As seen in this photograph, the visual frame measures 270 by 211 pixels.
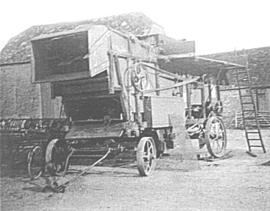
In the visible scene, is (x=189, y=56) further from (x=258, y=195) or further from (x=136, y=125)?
(x=258, y=195)

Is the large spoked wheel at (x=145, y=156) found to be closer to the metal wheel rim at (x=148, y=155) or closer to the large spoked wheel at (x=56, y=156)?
the metal wheel rim at (x=148, y=155)

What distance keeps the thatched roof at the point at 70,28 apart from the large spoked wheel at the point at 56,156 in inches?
388

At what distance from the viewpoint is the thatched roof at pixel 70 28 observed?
19234 mm

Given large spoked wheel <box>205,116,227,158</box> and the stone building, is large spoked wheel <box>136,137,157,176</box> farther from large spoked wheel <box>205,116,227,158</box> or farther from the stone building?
the stone building

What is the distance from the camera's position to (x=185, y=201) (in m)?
5.80

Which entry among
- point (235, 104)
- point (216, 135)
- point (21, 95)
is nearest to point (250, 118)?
point (216, 135)

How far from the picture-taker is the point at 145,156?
8.46 meters

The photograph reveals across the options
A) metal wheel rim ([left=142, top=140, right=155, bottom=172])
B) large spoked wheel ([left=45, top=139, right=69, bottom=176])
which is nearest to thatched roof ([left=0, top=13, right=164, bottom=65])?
large spoked wheel ([left=45, top=139, right=69, bottom=176])

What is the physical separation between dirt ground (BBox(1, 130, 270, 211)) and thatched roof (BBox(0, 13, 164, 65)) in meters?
10.5

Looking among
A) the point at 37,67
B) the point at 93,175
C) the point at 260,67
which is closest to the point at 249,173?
the point at 93,175

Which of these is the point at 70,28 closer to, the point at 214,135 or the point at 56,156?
the point at 214,135

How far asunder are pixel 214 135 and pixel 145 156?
3395mm

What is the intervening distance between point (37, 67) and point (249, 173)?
479 centimetres

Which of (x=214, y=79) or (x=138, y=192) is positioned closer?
(x=138, y=192)
